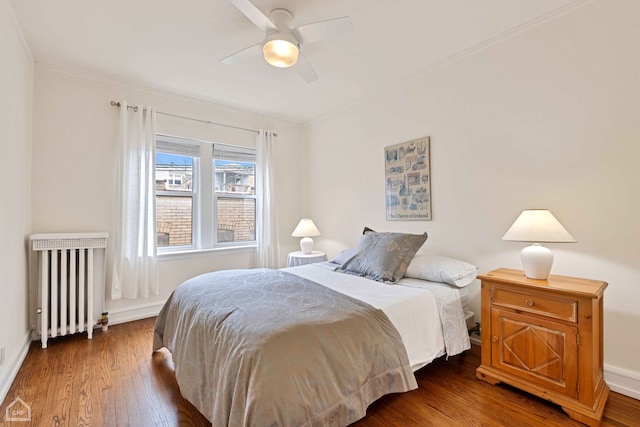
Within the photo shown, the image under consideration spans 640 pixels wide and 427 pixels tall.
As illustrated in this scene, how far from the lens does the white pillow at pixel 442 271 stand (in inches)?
87.5

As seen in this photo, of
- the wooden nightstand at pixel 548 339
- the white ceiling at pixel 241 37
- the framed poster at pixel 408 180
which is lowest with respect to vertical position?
the wooden nightstand at pixel 548 339

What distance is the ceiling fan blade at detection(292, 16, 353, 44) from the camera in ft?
5.77

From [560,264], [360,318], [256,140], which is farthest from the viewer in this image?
[256,140]

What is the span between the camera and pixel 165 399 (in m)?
A: 1.81

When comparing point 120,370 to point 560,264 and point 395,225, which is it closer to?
point 395,225

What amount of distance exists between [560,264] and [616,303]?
1.16 feet

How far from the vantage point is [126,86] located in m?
3.10

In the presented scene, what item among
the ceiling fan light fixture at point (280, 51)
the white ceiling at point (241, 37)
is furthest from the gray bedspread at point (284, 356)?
the white ceiling at point (241, 37)

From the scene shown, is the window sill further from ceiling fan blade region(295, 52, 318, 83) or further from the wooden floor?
ceiling fan blade region(295, 52, 318, 83)

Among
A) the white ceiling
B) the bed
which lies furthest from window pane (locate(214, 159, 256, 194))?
the bed

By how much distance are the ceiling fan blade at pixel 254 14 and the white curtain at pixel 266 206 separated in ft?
7.20

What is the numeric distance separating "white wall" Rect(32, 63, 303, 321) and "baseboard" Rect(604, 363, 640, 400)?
379cm

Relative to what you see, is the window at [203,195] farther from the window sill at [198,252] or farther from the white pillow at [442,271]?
the white pillow at [442,271]

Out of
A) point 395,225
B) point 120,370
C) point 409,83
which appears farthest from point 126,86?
point 395,225
